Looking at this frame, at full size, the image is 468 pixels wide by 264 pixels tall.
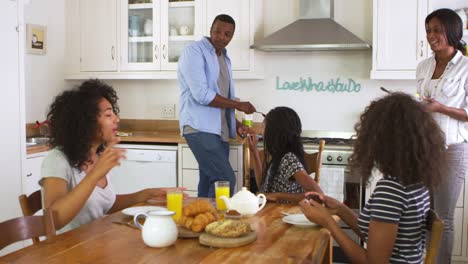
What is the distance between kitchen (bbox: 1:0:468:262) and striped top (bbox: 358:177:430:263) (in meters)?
2.32

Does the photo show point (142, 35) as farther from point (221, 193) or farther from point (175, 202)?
point (175, 202)

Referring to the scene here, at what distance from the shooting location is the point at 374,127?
1.66m

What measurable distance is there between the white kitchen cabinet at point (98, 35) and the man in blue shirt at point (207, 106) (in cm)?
106

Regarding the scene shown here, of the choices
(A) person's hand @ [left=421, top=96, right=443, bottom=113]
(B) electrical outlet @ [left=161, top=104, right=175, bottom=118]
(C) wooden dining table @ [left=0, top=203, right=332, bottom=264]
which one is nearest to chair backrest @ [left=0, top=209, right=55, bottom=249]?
(C) wooden dining table @ [left=0, top=203, right=332, bottom=264]

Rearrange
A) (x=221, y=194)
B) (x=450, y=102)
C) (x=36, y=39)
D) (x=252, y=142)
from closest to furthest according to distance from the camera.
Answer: (x=221, y=194) → (x=450, y=102) → (x=252, y=142) → (x=36, y=39)

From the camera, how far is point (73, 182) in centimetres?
202

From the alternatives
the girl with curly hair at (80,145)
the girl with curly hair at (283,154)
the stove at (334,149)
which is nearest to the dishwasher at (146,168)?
the stove at (334,149)

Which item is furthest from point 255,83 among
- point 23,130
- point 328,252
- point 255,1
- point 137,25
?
point 328,252

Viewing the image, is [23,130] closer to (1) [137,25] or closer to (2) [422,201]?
(1) [137,25]

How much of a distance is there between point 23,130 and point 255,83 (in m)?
1.84

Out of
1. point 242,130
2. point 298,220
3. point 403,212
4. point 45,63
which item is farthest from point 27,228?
point 45,63

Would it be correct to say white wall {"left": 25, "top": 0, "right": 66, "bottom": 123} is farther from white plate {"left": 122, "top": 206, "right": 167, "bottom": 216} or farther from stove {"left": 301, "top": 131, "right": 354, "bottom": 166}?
white plate {"left": 122, "top": 206, "right": 167, "bottom": 216}

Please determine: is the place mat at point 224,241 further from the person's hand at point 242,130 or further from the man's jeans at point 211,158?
the person's hand at point 242,130

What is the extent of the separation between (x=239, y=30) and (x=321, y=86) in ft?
2.44
